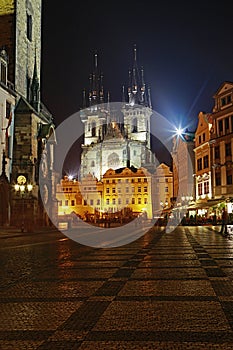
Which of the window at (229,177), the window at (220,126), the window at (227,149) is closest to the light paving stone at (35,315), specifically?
the window at (229,177)

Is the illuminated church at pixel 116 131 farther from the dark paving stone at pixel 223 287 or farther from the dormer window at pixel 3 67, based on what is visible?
the dark paving stone at pixel 223 287

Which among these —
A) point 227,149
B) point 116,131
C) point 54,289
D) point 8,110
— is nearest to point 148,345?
point 54,289

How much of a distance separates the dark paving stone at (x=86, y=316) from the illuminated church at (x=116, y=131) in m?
119

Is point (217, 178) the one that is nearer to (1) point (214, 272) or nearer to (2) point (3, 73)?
(2) point (3, 73)

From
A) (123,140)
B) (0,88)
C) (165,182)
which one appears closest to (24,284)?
(0,88)

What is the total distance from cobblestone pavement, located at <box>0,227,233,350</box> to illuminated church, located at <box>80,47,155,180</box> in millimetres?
115518

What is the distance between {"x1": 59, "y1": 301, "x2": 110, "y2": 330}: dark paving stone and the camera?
490 cm

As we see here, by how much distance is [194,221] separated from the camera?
46.6 m

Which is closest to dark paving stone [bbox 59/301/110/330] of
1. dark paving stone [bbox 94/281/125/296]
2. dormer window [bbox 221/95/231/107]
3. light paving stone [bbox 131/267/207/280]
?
dark paving stone [bbox 94/281/125/296]

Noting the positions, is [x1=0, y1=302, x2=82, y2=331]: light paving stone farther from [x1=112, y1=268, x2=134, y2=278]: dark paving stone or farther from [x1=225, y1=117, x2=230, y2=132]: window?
[x1=225, y1=117, x2=230, y2=132]: window

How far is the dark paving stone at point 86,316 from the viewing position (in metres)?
4.90

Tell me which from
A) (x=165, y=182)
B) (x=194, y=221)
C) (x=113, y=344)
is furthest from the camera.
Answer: (x=165, y=182)

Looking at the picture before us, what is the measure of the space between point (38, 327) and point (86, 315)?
69 centimetres

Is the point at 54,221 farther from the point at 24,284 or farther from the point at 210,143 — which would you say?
the point at 24,284
